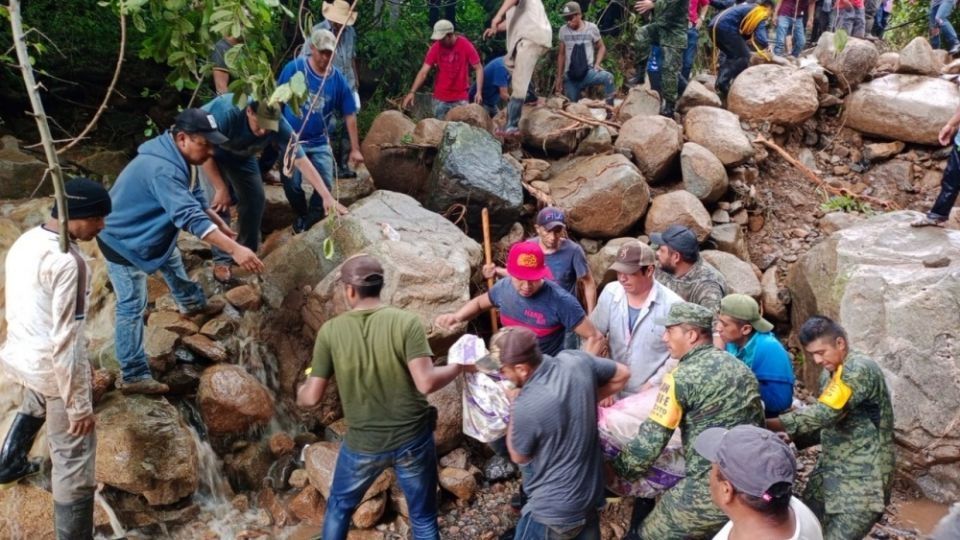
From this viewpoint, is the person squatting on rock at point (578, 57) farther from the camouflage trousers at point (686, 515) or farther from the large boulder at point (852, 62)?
the camouflage trousers at point (686, 515)

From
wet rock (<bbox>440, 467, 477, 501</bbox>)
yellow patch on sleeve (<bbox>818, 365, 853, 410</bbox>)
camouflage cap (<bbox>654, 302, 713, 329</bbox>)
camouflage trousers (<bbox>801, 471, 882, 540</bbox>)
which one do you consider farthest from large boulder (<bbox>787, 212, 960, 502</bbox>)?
wet rock (<bbox>440, 467, 477, 501</bbox>)

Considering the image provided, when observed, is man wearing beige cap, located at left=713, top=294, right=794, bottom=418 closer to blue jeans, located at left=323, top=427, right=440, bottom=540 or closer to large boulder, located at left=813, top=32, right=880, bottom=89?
blue jeans, located at left=323, top=427, right=440, bottom=540

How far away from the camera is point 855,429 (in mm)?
3643

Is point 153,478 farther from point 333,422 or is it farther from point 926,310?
point 926,310

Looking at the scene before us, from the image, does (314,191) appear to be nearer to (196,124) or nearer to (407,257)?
(407,257)

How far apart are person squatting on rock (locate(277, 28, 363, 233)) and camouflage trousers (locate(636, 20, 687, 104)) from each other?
4.07 metres

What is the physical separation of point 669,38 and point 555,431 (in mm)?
6546

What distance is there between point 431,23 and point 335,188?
4322 mm

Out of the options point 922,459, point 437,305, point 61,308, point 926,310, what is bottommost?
point 922,459

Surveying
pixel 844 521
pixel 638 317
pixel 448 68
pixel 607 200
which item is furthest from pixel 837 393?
pixel 448 68

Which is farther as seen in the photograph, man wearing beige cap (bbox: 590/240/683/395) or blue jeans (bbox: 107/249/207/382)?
blue jeans (bbox: 107/249/207/382)

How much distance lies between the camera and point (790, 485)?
2309 mm

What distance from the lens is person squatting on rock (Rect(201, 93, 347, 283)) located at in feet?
16.3

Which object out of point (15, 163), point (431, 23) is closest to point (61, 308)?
point (15, 163)
